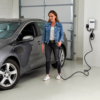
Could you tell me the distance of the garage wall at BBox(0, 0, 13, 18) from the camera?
8.05 metres

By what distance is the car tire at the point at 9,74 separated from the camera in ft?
13.9

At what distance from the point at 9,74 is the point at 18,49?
0.55 meters

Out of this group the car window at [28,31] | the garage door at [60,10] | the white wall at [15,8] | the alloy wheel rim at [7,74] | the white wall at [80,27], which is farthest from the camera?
the white wall at [15,8]

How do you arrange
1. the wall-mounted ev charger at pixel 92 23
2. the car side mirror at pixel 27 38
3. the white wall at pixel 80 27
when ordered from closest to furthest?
the car side mirror at pixel 27 38 < the wall-mounted ev charger at pixel 92 23 < the white wall at pixel 80 27

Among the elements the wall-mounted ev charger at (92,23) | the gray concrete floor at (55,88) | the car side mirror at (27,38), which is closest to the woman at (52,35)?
the car side mirror at (27,38)

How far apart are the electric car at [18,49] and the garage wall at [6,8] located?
3046 millimetres

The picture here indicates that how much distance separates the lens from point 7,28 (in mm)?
4859

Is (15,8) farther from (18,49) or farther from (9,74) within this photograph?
(9,74)

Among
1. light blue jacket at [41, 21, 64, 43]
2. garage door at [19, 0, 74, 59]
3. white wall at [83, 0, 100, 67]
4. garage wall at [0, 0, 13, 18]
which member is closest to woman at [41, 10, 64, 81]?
light blue jacket at [41, 21, 64, 43]

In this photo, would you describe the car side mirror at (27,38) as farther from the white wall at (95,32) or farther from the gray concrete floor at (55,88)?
the white wall at (95,32)

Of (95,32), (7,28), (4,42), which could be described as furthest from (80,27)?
(4,42)

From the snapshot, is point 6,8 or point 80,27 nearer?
point 80,27

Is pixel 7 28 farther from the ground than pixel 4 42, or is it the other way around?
pixel 7 28

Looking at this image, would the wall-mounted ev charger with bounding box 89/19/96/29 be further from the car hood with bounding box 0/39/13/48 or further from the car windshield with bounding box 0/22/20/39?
the car hood with bounding box 0/39/13/48
